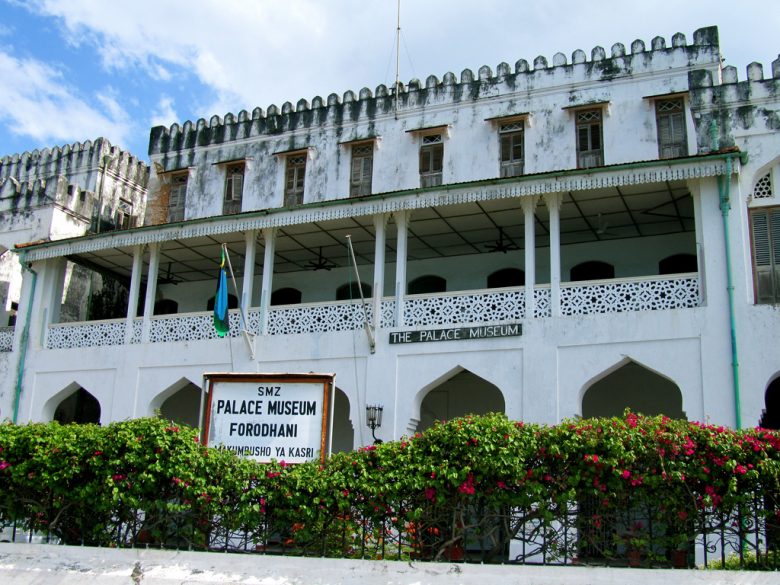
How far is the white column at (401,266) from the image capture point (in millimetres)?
15523

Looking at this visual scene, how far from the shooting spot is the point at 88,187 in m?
24.0

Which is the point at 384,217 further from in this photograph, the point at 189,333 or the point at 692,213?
the point at 692,213

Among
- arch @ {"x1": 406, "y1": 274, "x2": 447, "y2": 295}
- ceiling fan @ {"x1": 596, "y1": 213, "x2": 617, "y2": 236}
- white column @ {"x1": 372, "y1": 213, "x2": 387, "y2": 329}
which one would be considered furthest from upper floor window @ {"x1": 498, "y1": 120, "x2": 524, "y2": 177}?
white column @ {"x1": 372, "y1": 213, "x2": 387, "y2": 329}

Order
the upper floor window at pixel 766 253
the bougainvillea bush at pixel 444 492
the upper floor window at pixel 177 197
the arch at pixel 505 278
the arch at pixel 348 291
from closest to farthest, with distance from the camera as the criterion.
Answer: the bougainvillea bush at pixel 444 492, the upper floor window at pixel 766 253, the arch at pixel 505 278, the arch at pixel 348 291, the upper floor window at pixel 177 197

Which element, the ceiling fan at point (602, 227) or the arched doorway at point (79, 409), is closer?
the ceiling fan at point (602, 227)

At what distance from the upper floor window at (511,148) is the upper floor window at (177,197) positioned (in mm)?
7946

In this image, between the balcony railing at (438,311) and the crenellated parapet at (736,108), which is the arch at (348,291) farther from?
the crenellated parapet at (736,108)

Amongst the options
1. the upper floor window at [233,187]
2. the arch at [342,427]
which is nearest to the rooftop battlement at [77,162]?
the upper floor window at [233,187]

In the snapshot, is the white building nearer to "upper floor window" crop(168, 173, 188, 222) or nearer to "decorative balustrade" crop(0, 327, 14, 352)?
"upper floor window" crop(168, 173, 188, 222)

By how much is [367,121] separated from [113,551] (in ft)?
42.9

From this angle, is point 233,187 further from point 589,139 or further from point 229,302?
point 589,139

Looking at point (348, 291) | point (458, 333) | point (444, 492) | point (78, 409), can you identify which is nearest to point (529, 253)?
point (458, 333)

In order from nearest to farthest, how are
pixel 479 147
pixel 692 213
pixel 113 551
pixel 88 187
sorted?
1. pixel 113 551
2. pixel 692 213
3. pixel 479 147
4. pixel 88 187

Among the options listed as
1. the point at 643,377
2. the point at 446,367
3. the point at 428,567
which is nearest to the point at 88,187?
the point at 446,367
